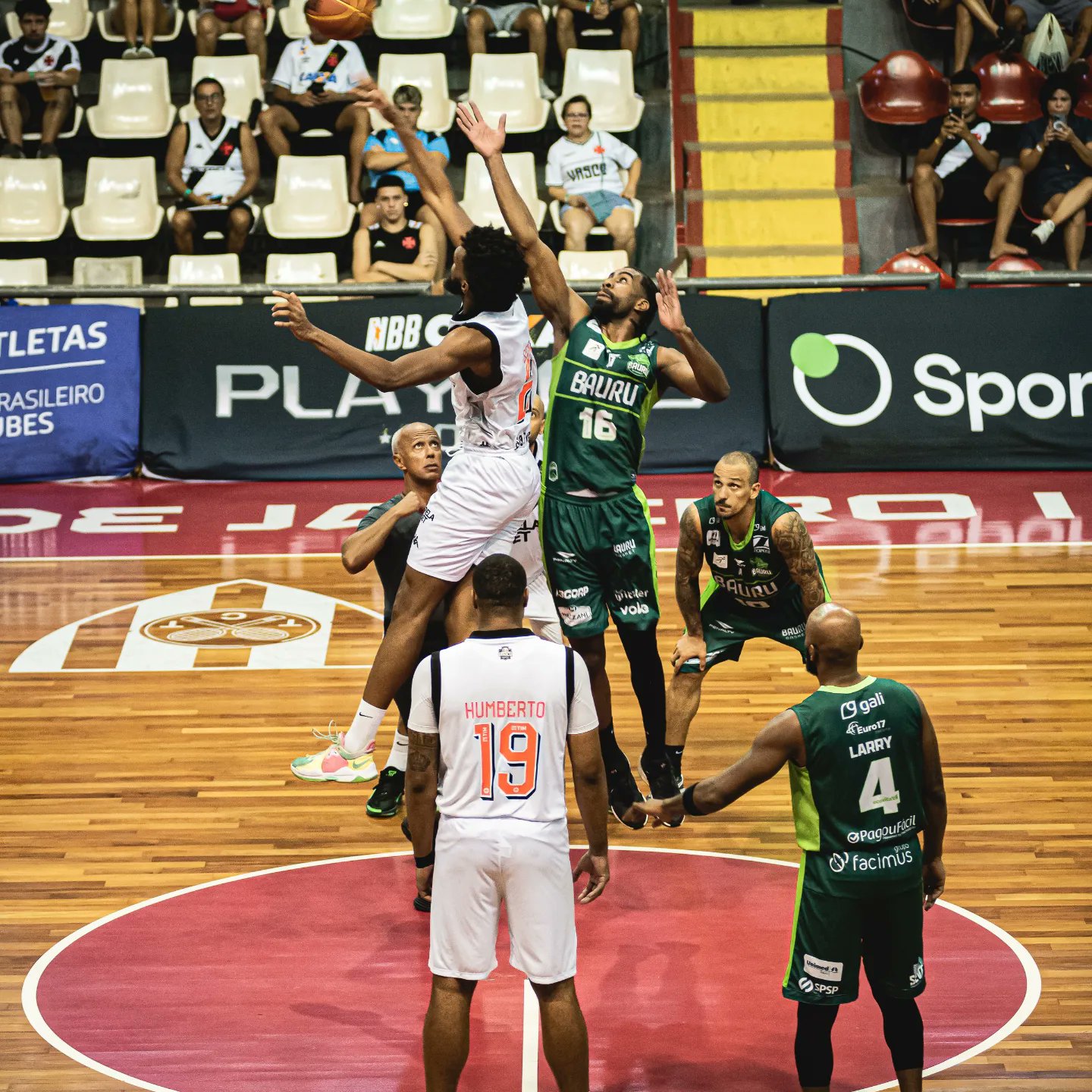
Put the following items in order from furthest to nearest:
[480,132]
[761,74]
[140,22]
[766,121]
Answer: [761,74] < [766,121] < [140,22] < [480,132]

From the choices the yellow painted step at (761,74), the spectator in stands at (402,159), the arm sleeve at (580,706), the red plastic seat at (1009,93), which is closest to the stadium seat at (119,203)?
the spectator in stands at (402,159)

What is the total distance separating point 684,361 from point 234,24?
11281 millimetres

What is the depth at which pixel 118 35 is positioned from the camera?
55.3 feet

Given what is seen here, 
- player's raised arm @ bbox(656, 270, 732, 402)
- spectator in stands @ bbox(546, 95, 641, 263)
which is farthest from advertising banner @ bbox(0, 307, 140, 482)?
player's raised arm @ bbox(656, 270, 732, 402)

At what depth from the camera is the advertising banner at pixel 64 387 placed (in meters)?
13.1

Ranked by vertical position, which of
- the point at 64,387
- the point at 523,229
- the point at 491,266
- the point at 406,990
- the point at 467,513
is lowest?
the point at 406,990

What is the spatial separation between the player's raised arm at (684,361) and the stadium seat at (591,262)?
7722 mm

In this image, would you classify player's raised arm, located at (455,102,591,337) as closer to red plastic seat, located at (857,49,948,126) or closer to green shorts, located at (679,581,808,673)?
green shorts, located at (679,581,808,673)

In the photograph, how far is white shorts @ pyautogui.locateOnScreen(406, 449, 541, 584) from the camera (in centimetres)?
633

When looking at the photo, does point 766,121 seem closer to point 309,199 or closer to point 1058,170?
point 1058,170

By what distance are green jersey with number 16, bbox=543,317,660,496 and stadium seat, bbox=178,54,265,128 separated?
10274 millimetres

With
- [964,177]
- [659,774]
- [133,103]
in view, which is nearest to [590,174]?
[964,177]

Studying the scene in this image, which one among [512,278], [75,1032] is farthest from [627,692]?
[75,1032]

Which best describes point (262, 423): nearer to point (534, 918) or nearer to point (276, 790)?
point (276, 790)
